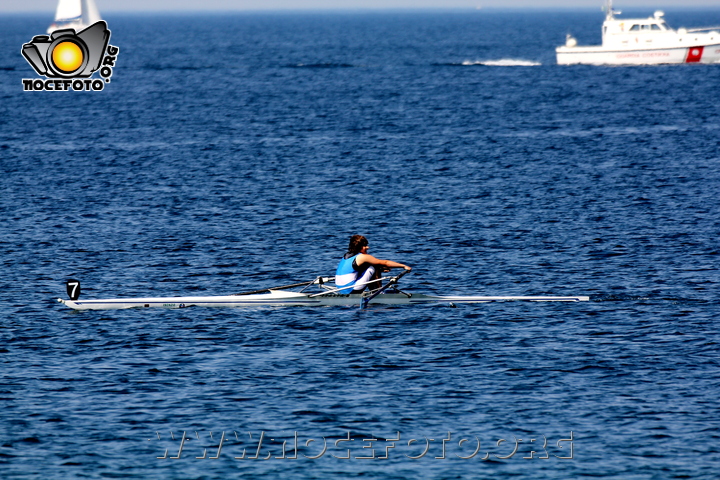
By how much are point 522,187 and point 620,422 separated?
2892cm

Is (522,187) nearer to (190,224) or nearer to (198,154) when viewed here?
(190,224)

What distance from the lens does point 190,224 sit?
130ft

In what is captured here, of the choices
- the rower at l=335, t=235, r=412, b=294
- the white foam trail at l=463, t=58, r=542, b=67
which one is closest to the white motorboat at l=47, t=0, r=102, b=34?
the white foam trail at l=463, t=58, r=542, b=67

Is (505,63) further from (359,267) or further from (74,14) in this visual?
(359,267)

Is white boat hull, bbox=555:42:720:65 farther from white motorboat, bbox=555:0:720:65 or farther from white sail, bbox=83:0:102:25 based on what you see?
white sail, bbox=83:0:102:25

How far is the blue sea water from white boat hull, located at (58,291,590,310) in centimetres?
32

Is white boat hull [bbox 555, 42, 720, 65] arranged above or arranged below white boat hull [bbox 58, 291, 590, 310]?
above

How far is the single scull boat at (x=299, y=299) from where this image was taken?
27.3 meters

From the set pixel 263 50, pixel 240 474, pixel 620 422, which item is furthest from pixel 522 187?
pixel 263 50

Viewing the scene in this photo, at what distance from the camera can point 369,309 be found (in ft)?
90.0

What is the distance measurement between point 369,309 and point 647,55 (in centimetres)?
8306

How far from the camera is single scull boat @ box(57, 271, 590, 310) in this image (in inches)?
1073

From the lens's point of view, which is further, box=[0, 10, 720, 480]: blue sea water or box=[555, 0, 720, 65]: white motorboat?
box=[555, 0, 720, 65]: white motorboat

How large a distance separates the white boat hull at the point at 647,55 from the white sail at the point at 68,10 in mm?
89457
